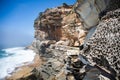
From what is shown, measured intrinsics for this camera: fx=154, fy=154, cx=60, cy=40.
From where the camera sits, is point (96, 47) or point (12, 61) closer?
point (96, 47)

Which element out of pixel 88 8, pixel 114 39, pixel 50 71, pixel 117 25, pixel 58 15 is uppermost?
pixel 58 15

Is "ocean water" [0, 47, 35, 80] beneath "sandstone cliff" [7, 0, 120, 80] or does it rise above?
beneath

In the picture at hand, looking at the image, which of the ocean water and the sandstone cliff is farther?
the ocean water

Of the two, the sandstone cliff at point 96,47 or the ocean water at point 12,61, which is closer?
the sandstone cliff at point 96,47

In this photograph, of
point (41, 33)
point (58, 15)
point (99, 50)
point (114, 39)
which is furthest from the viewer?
point (41, 33)

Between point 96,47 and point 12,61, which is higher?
point 96,47

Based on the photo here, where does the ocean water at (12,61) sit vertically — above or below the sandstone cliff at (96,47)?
below

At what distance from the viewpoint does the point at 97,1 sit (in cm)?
1105

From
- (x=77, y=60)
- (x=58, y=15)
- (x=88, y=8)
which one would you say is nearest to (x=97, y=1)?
(x=88, y=8)

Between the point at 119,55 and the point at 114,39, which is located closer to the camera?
the point at 119,55

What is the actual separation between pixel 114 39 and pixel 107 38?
19.1 inches

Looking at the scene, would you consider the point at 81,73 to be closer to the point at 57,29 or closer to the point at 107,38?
the point at 107,38

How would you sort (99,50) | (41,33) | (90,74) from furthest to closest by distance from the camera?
1. (41,33)
2. (90,74)
3. (99,50)

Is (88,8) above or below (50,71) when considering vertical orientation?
above
